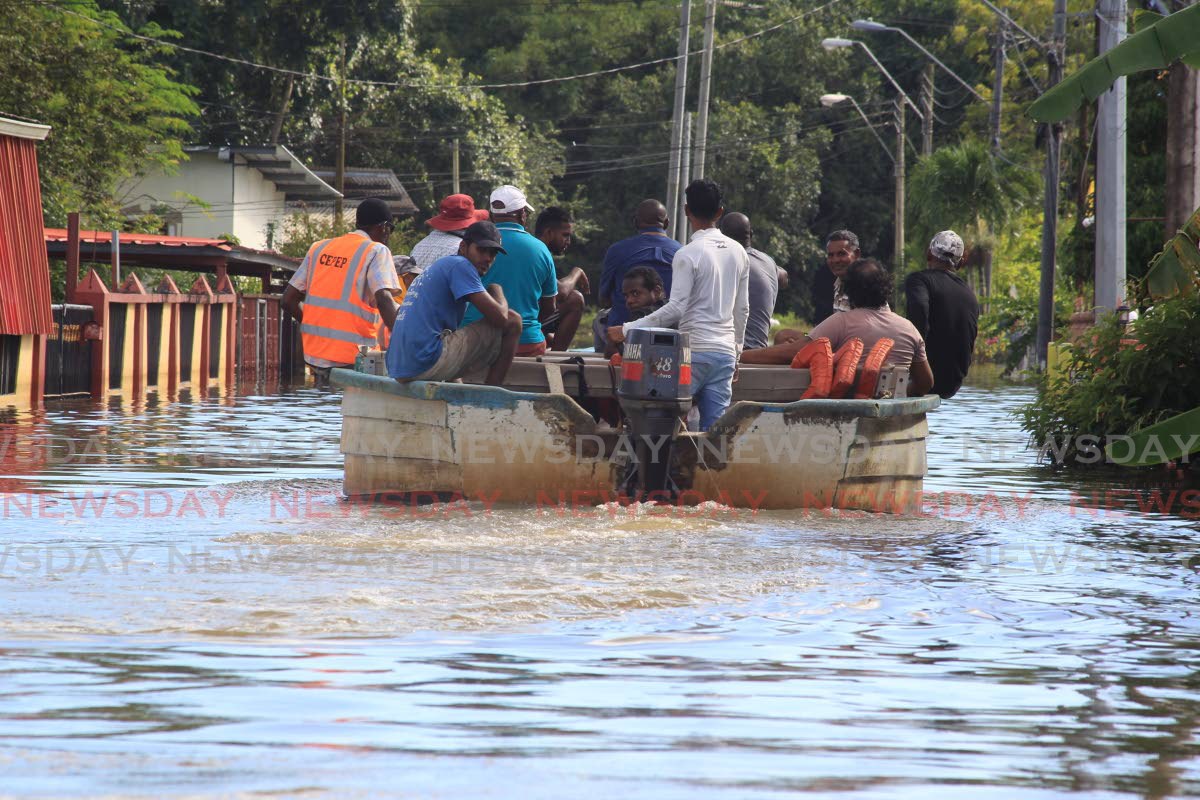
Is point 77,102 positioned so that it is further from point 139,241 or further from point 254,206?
point 254,206

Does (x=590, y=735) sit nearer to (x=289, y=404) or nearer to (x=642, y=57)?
(x=289, y=404)

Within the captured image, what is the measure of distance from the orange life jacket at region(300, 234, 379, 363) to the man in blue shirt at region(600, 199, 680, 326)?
1.62 m

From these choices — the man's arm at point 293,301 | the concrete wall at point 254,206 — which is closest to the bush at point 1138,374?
the man's arm at point 293,301

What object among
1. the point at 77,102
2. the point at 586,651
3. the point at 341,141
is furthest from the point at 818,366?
the point at 341,141

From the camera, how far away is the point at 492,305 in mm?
10859

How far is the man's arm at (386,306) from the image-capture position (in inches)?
473

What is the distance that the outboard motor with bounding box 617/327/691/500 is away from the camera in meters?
10.1

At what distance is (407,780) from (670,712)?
43.3 inches

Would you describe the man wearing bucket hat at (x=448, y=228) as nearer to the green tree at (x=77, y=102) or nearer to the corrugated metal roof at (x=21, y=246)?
the corrugated metal roof at (x=21, y=246)

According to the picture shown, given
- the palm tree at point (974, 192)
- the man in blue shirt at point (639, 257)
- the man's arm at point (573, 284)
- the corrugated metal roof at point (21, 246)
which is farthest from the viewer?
the palm tree at point (974, 192)

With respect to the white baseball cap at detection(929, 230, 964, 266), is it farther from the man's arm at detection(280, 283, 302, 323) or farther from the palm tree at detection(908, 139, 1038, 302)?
the palm tree at detection(908, 139, 1038, 302)

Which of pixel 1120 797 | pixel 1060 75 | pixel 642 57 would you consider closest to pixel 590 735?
pixel 1120 797

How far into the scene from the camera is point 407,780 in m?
4.49

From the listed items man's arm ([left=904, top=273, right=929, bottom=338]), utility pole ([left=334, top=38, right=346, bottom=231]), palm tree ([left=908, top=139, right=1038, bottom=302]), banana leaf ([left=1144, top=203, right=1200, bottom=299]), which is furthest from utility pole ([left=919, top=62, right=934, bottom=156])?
man's arm ([left=904, top=273, right=929, bottom=338])
